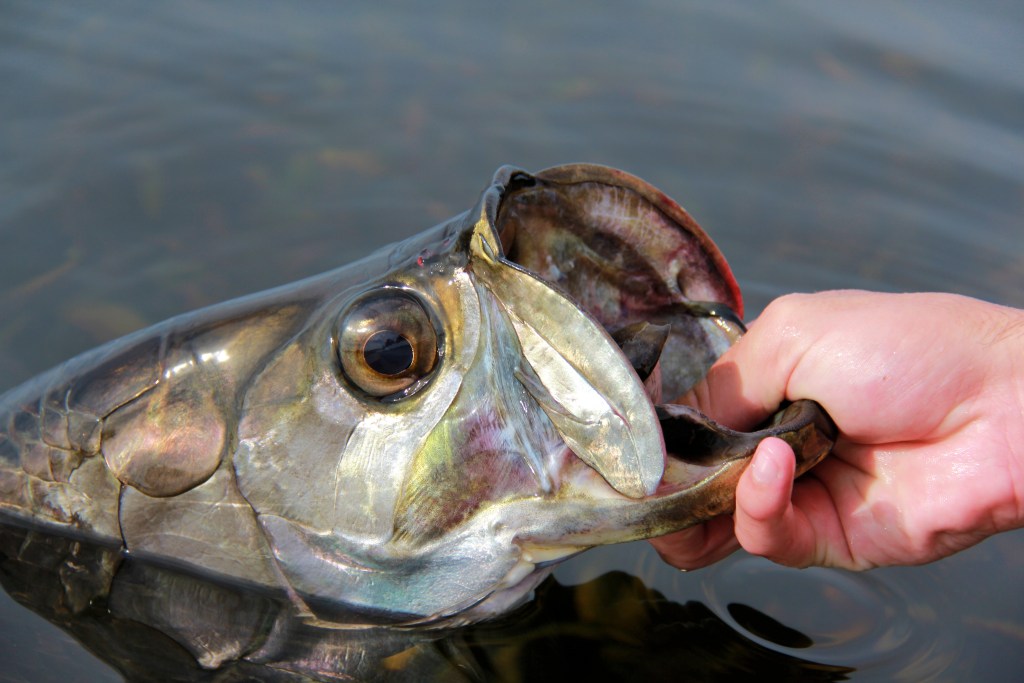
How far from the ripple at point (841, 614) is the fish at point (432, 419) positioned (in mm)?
622

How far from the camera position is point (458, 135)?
466 cm

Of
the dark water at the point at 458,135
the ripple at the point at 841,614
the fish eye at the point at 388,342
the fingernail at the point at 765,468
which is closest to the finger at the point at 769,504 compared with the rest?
the fingernail at the point at 765,468

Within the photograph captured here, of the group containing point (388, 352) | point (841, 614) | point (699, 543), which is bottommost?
point (841, 614)

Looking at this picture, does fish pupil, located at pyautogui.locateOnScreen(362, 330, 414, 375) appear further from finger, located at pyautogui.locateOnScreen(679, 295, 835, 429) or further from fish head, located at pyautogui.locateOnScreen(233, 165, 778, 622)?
finger, located at pyautogui.locateOnScreen(679, 295, 835, 429)

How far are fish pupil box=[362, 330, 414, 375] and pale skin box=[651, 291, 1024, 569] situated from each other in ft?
2.30

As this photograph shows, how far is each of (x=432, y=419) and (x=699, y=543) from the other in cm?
85

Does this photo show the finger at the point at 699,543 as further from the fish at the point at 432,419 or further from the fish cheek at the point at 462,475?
the fish cheek at the point at 462,475

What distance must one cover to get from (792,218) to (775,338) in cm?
218

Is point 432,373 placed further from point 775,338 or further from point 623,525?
point 775,338

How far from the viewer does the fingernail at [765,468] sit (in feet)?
6.23

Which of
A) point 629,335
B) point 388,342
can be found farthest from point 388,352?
point 629,335

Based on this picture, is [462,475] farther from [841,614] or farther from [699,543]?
[841,614]

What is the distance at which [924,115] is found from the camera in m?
4.90

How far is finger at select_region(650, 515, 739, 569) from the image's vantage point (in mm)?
2518
